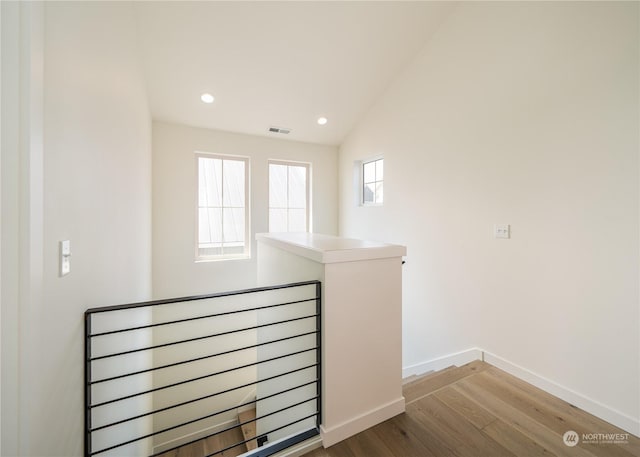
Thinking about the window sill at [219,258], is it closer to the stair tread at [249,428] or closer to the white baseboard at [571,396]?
the stair tread at [249,428]

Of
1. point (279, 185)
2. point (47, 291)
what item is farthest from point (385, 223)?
point (47, 291)

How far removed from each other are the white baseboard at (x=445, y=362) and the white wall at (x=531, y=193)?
0.07 meters

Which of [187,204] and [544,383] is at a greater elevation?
[187,204]

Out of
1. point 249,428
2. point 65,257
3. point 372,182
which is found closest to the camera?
point 65,257

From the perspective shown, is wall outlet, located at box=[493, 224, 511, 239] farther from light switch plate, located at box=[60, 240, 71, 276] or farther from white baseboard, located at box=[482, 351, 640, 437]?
light switch plate, located at box=[60, 240, 71, 276]

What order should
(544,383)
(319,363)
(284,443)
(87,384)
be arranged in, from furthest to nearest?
(544,383), (319,363), (284,443), (87,384)

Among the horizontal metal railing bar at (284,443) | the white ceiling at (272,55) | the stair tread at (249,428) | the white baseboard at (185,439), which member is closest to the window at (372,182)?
the white ceiling at (272,55)

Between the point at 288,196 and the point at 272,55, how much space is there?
194cm

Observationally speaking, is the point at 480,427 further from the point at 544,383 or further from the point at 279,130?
the point at 279,130

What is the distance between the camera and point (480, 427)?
57.3 inches

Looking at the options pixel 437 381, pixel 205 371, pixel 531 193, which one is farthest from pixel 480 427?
pixel 205 371

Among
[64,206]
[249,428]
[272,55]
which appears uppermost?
[272,55]

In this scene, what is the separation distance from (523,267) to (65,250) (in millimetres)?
2612

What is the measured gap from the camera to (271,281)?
2.23 metres
